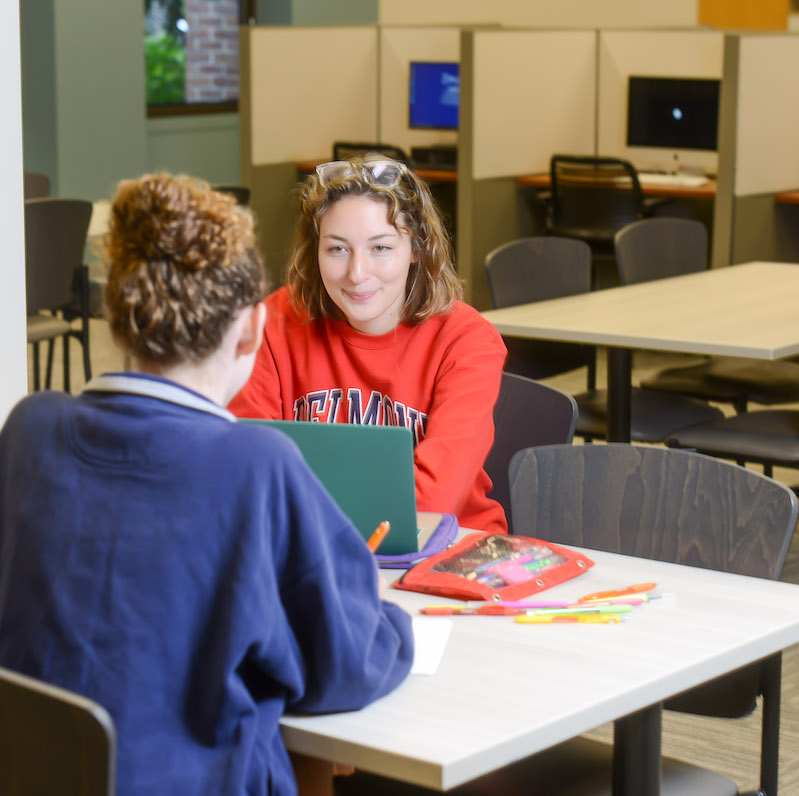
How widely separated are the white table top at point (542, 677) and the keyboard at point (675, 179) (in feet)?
14.7

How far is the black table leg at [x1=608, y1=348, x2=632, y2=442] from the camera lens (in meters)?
3.09

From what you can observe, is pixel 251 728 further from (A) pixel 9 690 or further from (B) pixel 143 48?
(B) pixel 143 48

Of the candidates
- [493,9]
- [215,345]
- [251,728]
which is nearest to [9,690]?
[251,728]

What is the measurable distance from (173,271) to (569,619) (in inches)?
21.6

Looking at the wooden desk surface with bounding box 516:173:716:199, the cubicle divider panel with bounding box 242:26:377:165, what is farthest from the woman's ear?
the cubicle divider panel with bounding box 242:26:377:165

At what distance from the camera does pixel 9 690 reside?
103 centimetres

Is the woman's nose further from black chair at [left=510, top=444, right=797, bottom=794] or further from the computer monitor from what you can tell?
the computer monitor

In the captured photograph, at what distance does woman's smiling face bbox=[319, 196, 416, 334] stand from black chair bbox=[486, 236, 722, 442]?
1.36 m

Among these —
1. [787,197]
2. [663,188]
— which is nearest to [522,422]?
[787,197]

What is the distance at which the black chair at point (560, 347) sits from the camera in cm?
325

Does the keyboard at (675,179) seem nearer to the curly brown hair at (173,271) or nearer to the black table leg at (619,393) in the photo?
the black table leg at (619,393)

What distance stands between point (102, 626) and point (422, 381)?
94cm

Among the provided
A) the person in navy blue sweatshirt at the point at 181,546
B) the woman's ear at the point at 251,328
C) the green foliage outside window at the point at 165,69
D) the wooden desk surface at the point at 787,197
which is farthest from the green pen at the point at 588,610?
the green foliage outside window at the point at 165,69

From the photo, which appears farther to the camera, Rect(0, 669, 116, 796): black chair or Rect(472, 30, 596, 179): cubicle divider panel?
Rect(472, 30, 596, 179): cubicle divider panel
